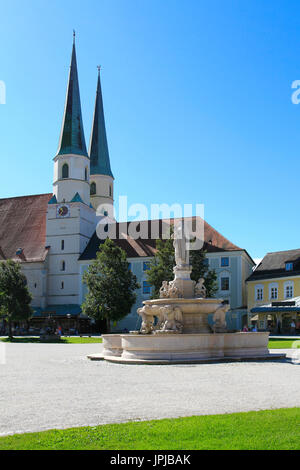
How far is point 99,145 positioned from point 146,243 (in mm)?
19453

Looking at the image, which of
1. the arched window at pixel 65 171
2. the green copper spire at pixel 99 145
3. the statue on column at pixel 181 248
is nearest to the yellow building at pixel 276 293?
the arched window at pixel 65 171

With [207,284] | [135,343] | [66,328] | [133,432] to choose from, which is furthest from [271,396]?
[66,328]

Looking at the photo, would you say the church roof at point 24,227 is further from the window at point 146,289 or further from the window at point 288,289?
the window at point 288,289

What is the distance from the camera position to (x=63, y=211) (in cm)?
7019

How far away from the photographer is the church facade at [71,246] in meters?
64.6

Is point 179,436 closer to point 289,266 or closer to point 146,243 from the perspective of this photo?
point 289,266

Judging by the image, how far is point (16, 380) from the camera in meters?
14.9

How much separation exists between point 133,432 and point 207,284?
43.3m

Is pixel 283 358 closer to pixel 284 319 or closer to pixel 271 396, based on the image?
pixel 271 396

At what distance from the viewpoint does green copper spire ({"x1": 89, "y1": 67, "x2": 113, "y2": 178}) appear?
3095 inches

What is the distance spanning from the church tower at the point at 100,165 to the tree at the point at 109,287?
899 inches

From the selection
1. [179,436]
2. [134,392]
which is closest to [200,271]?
[134,392]

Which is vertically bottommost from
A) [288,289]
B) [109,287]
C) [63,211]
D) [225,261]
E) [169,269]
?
[288,289]

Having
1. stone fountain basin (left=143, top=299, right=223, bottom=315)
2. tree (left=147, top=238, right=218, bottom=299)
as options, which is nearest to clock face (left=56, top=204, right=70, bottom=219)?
tree (left=147, top=238, right=218, bottom=299)
